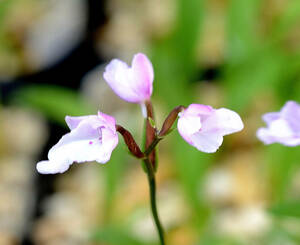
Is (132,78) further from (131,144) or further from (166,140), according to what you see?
(166,140)

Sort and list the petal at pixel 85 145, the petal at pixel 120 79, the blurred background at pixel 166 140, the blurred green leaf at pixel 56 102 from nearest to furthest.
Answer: the petal at pixel 85 145 → the petal at pixel 120 79 → the blurred background at pixel 166 140 → the blurred green leaf at pixel 56 102

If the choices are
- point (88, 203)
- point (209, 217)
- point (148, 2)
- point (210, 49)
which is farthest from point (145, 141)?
point (148, 2)

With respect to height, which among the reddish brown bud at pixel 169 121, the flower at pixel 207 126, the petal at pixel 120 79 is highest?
the petal at pixel 120 79

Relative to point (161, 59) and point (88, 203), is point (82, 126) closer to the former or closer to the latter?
point (161, 59)

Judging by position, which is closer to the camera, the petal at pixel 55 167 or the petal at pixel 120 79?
the petal at pixel 55 167

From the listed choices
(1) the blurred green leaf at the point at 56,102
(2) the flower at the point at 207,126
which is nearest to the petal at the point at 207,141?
(2) the flower at the point at 207,126

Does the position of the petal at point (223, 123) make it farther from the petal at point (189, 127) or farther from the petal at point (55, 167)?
the petal at point (55, 167)

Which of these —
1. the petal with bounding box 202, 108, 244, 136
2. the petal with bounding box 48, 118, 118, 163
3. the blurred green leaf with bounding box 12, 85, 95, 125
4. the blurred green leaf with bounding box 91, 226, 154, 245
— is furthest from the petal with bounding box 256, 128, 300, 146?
the blurred green leaf with bounding box 12, 85, 95, 125
